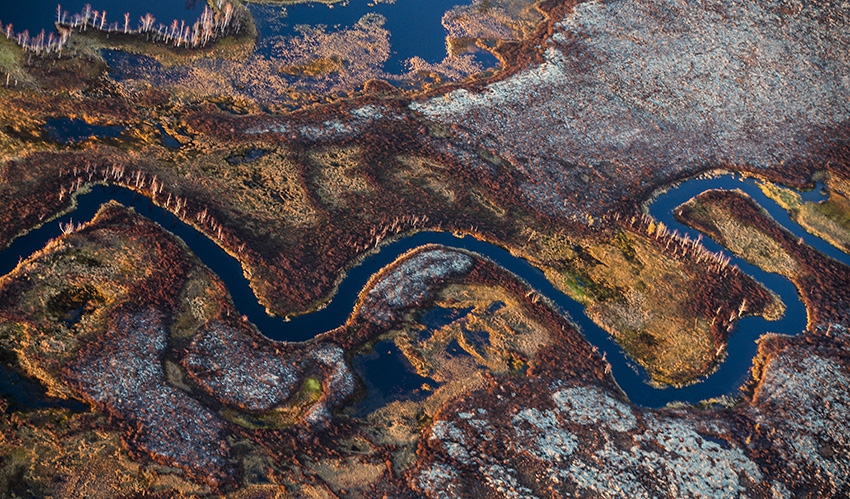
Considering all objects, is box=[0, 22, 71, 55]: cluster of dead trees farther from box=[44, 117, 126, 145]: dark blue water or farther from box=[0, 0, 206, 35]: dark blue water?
box=[44, 117, 126, 145]: dark blue water

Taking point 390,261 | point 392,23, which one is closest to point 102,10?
point 392,23

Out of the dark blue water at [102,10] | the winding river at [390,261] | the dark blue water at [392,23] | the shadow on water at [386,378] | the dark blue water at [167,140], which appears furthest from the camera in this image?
the dark blue water at [392,23]

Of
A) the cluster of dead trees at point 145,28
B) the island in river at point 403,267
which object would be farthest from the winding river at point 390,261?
the cluster of dead trees at point 145,28

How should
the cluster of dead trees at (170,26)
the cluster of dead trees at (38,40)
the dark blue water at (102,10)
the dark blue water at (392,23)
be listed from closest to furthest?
the cluster of dead trees at (38,40), the dark blue water at (102,10), the cluster of dead trees at (170,26), the dark blue water at (392,23)

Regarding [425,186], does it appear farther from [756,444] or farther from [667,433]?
[756,444]

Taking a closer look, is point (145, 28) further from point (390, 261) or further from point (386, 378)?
point (386, 378)

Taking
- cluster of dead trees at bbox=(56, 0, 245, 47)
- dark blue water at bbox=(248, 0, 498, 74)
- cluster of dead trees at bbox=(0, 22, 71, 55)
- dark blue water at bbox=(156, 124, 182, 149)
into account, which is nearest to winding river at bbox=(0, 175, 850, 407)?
dark blue water at bbox=(156, 124, 182, 149)

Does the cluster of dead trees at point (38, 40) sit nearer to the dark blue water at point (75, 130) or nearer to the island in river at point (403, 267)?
the island in river at point (403, 267)

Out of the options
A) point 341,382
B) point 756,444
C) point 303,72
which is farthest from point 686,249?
point 303,72

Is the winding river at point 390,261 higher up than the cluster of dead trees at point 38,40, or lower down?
lower down
